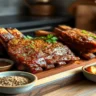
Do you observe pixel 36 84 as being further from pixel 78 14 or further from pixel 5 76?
pixel 78 14

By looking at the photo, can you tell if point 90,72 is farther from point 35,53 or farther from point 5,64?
point 5,64

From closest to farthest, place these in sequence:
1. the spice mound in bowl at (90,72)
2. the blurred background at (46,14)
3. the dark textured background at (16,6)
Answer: the spice mound in bowl at (90,72), the blurred background at (46,14), the dark textured background at (16,6)

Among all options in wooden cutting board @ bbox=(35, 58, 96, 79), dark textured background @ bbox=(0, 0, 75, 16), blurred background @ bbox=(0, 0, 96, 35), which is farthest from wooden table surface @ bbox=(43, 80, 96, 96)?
dark textured background @ bbox=(0, 0, 75, 16)

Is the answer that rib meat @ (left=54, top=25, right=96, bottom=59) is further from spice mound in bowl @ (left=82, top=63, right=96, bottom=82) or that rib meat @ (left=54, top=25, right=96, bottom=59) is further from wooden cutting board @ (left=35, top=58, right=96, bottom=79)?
spice mound in bowl @ (left=82, top=63, right=96, bottom=82)

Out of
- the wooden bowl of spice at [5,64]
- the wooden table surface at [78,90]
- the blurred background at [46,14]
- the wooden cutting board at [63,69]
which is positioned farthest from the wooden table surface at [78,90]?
the blurred background at [46,14]

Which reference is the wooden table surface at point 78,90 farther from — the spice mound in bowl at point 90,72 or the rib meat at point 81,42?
the rib meat at point 81,42

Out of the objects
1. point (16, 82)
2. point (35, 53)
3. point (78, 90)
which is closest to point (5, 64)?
point (35, 53)
